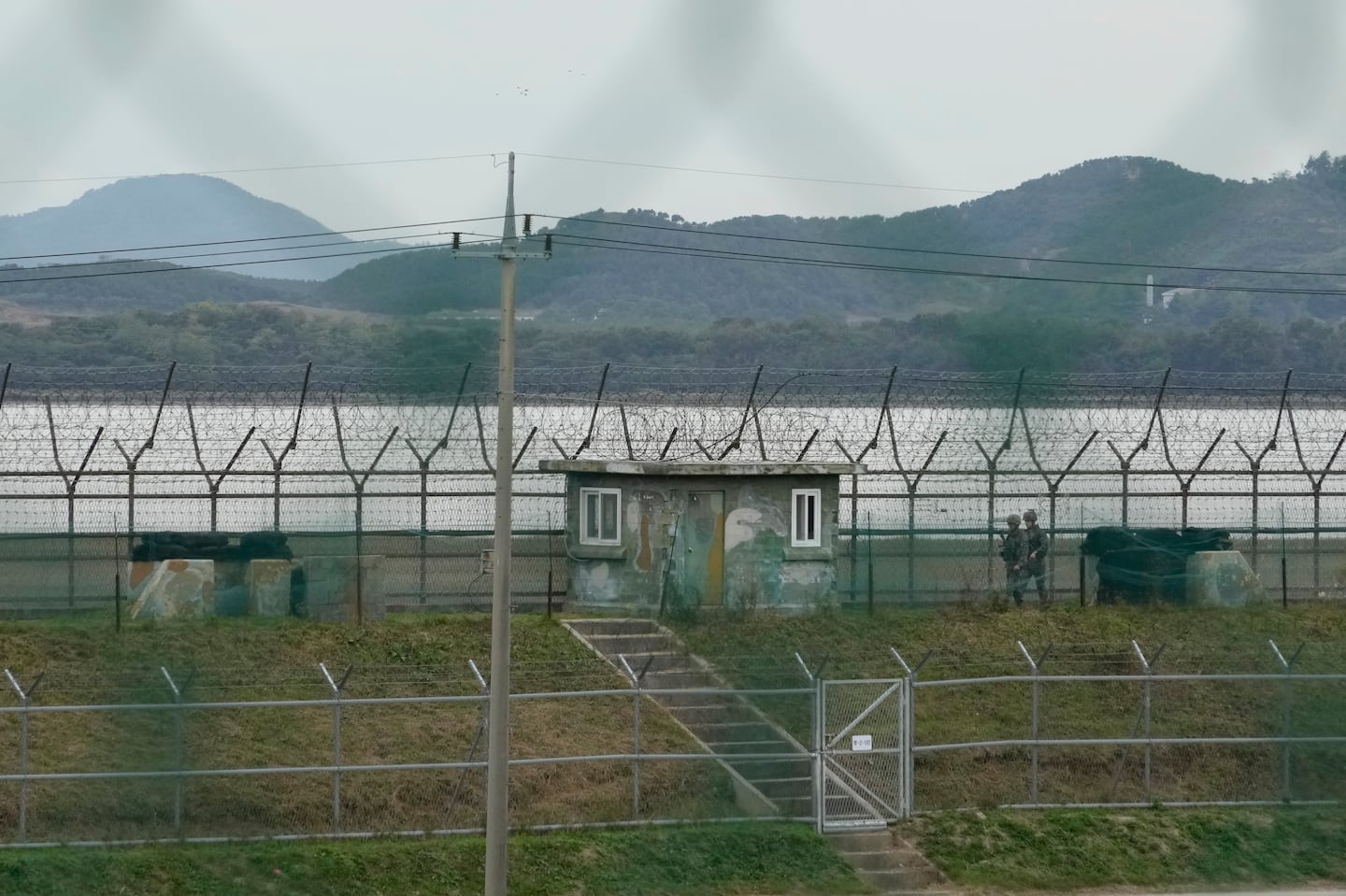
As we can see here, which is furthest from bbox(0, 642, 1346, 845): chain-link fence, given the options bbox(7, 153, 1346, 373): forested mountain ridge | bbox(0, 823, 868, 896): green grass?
bbox(7, 153, 1346, 373): forested mountain ridge

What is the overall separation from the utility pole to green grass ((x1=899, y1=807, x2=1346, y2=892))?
5.55m

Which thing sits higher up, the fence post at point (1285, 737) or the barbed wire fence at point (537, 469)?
the barbed wire fence at point (537, 469)

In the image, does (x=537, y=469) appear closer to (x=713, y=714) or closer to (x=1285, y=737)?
(x=713, y=714)

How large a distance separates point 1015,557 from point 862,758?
6970mm

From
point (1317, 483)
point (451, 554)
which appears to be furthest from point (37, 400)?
point (1317, 483)

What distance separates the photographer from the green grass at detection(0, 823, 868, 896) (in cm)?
Result: 1496

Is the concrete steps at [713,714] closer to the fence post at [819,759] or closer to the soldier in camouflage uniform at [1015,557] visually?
the fence post at [819,759]

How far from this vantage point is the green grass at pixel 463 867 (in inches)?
589

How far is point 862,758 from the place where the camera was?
18234mm

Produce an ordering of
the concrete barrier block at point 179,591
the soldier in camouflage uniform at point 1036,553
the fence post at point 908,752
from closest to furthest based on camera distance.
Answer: the fence post at point 908,752
the concrete barrier block at point 179,591
the soldier in camouflage uniform at point 1036,553

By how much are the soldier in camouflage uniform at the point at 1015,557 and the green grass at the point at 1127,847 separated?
6.24 m

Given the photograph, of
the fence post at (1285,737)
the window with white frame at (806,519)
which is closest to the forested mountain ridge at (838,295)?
the window with white frame at (806,519)

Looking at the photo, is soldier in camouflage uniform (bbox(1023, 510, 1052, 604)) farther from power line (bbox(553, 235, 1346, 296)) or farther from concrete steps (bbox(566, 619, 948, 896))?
concrete steps (bbox(566, 619, 948, 896))

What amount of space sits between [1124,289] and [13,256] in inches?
581
